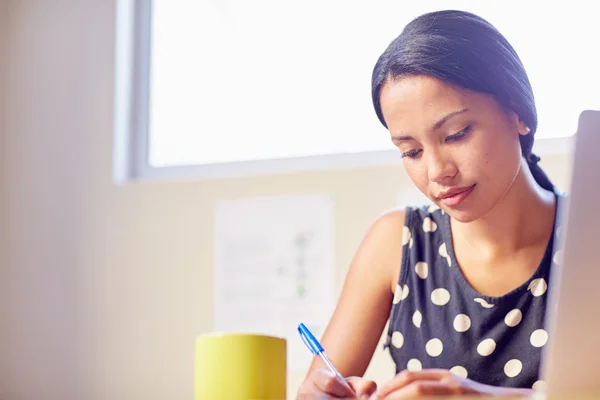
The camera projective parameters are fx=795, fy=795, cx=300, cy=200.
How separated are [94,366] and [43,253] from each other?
0.36 m

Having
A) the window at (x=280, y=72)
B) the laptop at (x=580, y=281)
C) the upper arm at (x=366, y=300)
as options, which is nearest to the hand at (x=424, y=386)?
the laptop at (x=580, y=281)

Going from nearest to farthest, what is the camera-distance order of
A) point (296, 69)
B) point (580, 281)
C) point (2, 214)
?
point (580, 281), point (296, 69), point (2, 214)

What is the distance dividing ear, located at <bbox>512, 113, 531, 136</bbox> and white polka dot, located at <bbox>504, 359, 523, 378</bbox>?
0.32 meters

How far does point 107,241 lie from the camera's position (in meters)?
2.14

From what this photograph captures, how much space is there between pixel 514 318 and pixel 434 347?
0.40 ft

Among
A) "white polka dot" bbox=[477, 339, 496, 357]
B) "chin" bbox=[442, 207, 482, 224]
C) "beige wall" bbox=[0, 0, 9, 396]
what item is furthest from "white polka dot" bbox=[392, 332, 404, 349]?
"beige wall" bbox=[0, 0, 9, 396]

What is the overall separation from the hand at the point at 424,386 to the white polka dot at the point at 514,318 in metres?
0.42

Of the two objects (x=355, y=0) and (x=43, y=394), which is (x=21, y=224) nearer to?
(x=43, y=394)

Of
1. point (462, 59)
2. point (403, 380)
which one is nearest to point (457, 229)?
point (462, 59)

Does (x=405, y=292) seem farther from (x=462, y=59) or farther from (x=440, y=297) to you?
(x=462, y=59)

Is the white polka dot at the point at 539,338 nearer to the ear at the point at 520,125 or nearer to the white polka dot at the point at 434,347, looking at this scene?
the white polka dot at the point at 434,347

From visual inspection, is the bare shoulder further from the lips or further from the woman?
the lips

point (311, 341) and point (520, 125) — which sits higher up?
point (520, 125)

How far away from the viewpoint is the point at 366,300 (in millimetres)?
1212
